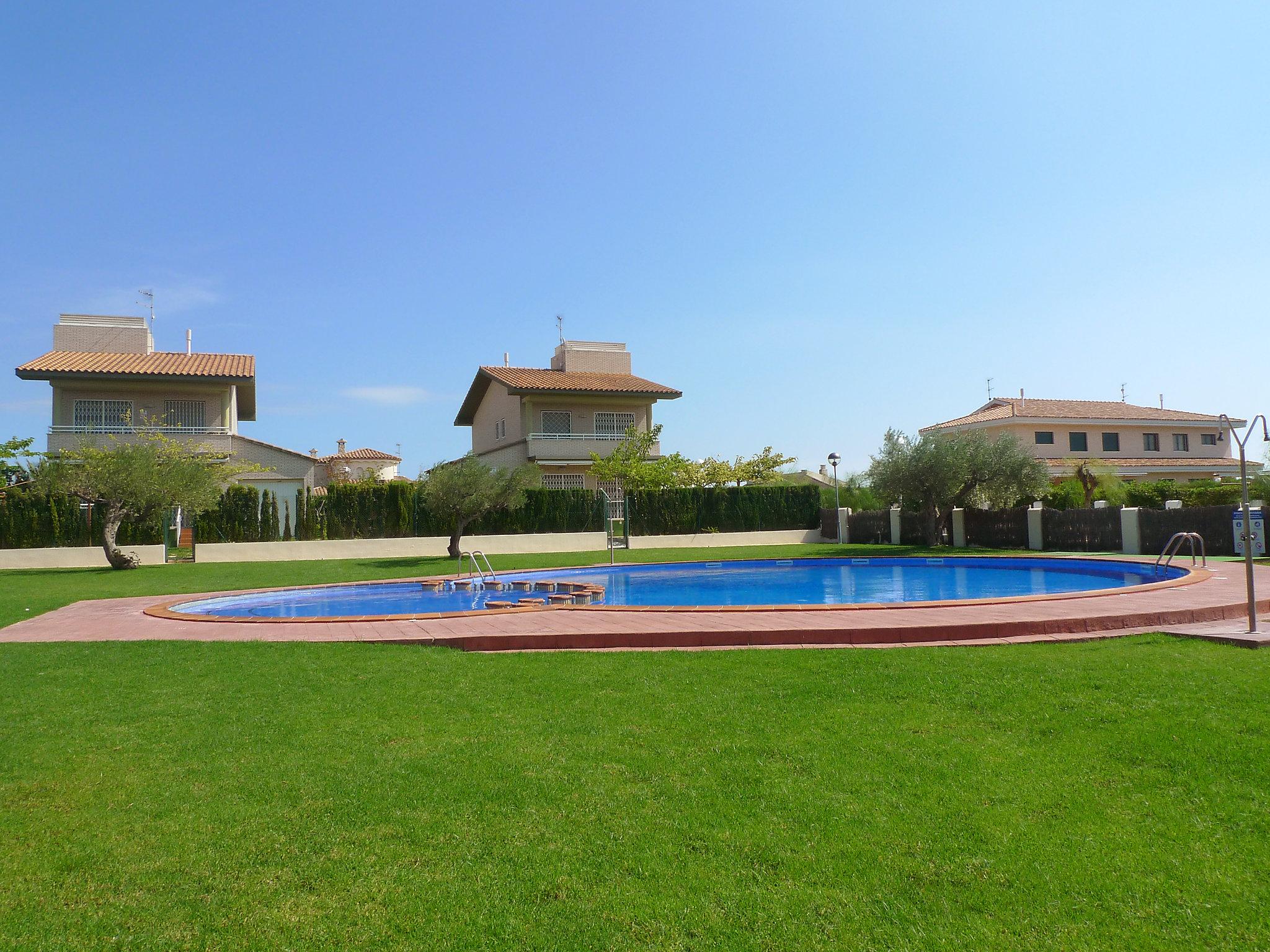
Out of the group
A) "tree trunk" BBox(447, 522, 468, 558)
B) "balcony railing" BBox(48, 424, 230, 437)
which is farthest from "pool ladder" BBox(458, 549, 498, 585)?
"balcony railing" BBox(48, 424, 230, 437)

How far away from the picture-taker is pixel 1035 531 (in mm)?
27906

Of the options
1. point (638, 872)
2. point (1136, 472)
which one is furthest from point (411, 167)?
point (1136, 472)

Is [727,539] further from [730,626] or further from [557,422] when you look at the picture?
[730,626]

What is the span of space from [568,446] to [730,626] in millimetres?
28687

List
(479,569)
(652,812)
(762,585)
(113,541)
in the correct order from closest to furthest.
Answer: (652,812)
(762,585)
(479,569)
(113,541)

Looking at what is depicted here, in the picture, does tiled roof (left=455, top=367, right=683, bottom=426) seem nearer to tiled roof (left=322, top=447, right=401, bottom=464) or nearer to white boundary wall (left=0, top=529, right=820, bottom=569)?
white boundary wall (left=0, top=529, right=820, bottom=569)

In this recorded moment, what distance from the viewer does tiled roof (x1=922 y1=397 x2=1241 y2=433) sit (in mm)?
47250

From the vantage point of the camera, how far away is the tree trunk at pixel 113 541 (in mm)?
24312

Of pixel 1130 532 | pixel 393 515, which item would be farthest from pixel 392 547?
pixel 1130 532

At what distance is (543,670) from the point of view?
7863 mm

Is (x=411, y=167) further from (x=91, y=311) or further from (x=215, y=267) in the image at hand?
(x=91, y=311)

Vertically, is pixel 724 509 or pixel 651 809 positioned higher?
pixel 724 509

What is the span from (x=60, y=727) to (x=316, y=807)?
276 centimetres

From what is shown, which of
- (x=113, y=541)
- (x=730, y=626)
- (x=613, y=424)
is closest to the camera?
(x=730, y=626)
